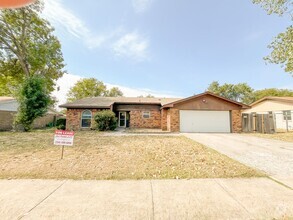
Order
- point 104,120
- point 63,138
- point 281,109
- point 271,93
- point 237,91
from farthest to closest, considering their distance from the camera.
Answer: point 237,91 < point 271,93 < point 281,109 < point 104,120 < point 63,138

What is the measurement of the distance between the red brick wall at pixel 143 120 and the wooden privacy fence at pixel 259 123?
9047mm

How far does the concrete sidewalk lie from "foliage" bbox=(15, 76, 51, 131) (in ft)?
41.9

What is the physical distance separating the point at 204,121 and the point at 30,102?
52.9 ft

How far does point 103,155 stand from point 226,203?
4406 millimetres

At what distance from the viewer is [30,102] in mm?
14352

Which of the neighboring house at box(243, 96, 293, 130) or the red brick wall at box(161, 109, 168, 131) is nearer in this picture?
the red brick wall at box(161, 109, 168, 131)

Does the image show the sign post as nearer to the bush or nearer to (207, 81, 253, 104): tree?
the bush

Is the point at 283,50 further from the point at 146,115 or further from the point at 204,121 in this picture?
the point at 146,115

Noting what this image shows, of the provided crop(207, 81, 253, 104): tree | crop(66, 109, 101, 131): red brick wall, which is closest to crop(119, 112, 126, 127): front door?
crop(66, 109, 101, 131): red brick wall

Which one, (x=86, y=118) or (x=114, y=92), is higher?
(x=114, y=92)

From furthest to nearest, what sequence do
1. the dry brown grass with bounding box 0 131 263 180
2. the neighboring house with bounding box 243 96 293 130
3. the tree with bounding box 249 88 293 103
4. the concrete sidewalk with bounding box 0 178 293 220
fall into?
the tree with bounding box 249 88 293 103 → the neighboring house with bounding box 243 96 293 130 → the dry brown grass with bounding box 0 131 263 180 → the concrete sidewalk with bounding box 0 178 293 220

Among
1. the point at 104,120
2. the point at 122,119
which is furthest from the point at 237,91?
the point at 104,120

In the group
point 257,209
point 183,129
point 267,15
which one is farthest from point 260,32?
point 257,209

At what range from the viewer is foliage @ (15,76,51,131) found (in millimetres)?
14231
